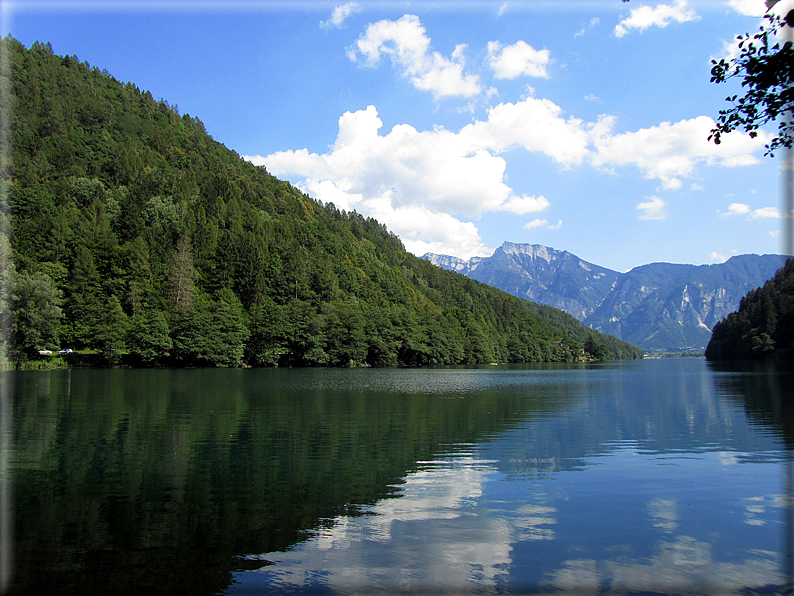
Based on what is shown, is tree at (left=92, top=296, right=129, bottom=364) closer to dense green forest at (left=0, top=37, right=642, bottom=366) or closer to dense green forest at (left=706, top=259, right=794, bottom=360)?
dense green forest at (left=0, top=37, right=642, bottom=366)

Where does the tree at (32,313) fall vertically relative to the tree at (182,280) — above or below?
below

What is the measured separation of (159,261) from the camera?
12438 cm

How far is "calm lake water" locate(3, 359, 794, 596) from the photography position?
8.85 meters

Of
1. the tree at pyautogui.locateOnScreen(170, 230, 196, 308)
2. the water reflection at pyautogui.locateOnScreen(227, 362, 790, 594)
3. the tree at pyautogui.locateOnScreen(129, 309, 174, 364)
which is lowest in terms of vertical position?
the water reflection at pyautogui.locateOnScreen(227, 362, 790, 594)

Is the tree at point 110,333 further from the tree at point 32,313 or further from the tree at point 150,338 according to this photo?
the tree at point 32,313

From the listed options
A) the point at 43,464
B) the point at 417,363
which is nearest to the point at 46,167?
the point at 417,363

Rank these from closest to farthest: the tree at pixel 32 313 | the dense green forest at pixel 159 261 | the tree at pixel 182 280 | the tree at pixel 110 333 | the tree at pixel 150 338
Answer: the tree at pixel 32 313 → the tree at pixel 110 333 → the tree at pixel 150 338 → the dense green forest at pixel 159 261 → the tree at pixel 182 280

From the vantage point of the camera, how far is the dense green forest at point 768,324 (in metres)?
126

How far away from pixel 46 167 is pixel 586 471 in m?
168

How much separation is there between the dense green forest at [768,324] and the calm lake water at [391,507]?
4916 inches

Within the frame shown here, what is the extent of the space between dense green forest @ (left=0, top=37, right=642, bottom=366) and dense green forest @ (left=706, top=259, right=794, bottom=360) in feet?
258

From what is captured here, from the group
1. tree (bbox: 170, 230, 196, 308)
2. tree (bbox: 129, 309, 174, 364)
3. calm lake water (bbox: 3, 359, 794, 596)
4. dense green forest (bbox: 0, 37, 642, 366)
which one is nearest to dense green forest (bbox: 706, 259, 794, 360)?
dense green forest (bbox: 0, 37, 642, 366)

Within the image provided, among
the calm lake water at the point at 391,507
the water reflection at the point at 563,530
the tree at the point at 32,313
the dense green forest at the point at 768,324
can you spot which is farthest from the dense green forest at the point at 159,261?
the dense green forest at the point at 768,324

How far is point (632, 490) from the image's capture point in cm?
1455
